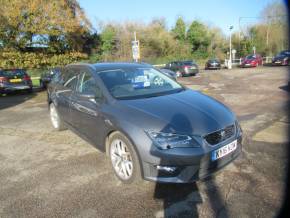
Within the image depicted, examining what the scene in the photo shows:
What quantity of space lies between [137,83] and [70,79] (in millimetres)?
1699

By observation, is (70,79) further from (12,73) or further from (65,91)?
(12,73)

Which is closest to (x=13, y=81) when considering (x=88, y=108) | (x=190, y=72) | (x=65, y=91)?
(x=65, y=91)

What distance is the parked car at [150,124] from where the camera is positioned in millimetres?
3561

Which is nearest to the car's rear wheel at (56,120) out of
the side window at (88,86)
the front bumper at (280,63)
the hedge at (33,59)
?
the side window at (88,86)

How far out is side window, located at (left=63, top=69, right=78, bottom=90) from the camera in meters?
5.76

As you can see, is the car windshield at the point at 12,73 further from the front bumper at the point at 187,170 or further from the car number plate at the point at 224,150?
the car number plate at the point at 224,150

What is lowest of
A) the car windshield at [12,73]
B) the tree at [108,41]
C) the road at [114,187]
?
the road at [114,187]

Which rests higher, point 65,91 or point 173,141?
point 65,91

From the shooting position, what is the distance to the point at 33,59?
37031 mm

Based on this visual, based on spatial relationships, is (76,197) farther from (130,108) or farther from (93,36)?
(93,36)

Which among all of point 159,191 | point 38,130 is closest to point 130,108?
point 159,191

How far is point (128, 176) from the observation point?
159 inches

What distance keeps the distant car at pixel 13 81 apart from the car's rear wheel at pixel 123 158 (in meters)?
13.6

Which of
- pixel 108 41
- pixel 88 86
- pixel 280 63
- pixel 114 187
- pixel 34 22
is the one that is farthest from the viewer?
pixel 108 41
